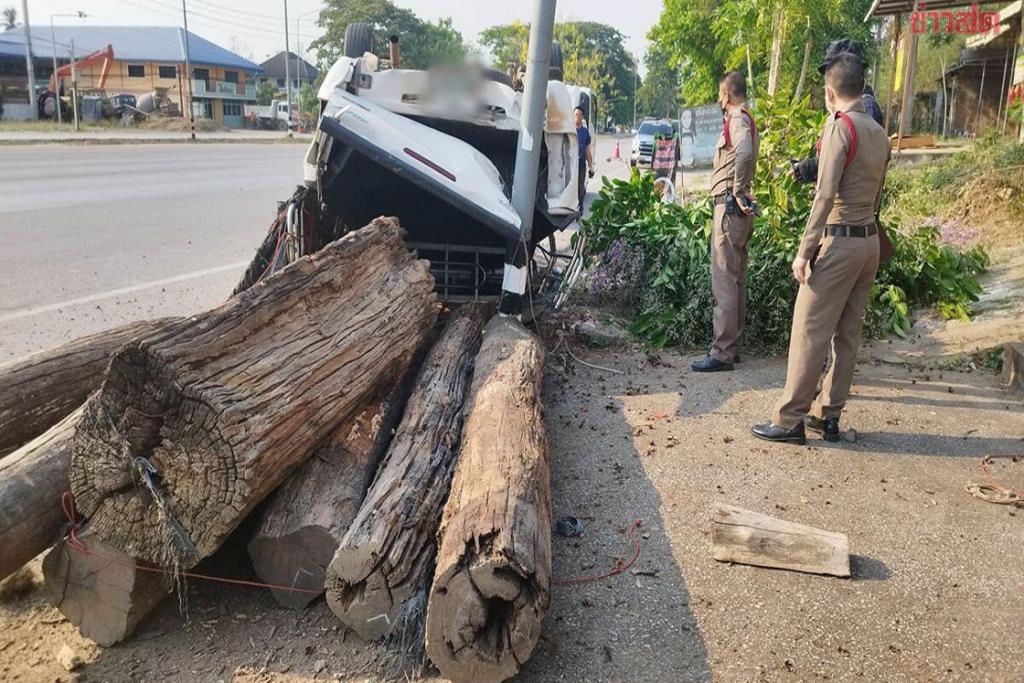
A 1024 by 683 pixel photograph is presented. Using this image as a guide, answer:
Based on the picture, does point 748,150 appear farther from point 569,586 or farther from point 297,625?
point 297,625

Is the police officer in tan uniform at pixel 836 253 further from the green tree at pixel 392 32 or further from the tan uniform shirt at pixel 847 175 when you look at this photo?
the green tree at pixel 392 32

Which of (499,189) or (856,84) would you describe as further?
(499,189)

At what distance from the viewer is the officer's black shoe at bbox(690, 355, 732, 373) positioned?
6324 millimetres

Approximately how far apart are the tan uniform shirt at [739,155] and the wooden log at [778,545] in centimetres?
300

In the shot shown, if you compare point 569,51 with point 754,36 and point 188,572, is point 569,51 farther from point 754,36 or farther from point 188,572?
point 188,572

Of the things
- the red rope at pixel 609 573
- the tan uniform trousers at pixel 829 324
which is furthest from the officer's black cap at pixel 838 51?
the red rope at pixel 609 573

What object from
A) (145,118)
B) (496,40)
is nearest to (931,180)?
(496,40)

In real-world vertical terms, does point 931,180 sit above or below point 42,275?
above

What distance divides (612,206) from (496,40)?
72.1 ft

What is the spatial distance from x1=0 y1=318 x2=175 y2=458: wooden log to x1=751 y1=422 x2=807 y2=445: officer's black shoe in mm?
3191

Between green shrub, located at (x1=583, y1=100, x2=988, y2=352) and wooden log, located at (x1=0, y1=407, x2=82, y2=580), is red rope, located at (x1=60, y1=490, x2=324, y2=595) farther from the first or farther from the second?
green shrub, located at (x1=583, y1=100, x2=988, y2=352)

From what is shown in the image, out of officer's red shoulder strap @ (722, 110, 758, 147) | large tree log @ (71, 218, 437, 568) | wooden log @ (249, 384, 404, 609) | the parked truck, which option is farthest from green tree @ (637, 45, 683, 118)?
large tree log @ (71, 218, 437, 568)

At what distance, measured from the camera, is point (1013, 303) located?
738 centimetres

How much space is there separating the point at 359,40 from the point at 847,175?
467cm
